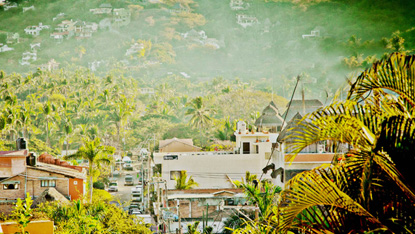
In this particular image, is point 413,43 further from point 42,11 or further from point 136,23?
point 42,11

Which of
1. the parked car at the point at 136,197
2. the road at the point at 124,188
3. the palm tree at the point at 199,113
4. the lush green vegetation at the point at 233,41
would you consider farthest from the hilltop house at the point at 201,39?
the parked car at the point at 136,197

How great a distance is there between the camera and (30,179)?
1134 inches

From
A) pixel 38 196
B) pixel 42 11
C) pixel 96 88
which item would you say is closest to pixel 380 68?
pixel 38 196

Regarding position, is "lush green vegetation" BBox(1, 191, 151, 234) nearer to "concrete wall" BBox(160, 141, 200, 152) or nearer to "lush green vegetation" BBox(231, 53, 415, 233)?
"lush green vegetation" BBox(231, 53, 415, 233)

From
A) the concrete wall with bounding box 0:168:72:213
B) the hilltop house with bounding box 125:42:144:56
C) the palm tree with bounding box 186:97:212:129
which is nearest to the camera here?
the concrete wall with bounding box 0:168:72:213

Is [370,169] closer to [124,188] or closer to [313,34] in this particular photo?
[124,188]

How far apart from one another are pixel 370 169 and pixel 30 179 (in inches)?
1090

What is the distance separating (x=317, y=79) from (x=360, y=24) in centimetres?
3759

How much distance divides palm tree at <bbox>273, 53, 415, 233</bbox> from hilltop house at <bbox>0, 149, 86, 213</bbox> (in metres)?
26.1

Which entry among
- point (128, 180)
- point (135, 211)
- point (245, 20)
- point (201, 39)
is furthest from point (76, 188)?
point (245, 20)

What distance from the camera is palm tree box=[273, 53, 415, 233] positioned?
3240mm

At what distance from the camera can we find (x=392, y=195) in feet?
11.1

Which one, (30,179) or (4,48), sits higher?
(4,48)

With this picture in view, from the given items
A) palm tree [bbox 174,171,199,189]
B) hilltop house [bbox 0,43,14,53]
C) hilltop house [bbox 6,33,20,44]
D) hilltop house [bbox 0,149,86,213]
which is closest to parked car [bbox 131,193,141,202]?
palm tree [bbox 174,171,199,189]
